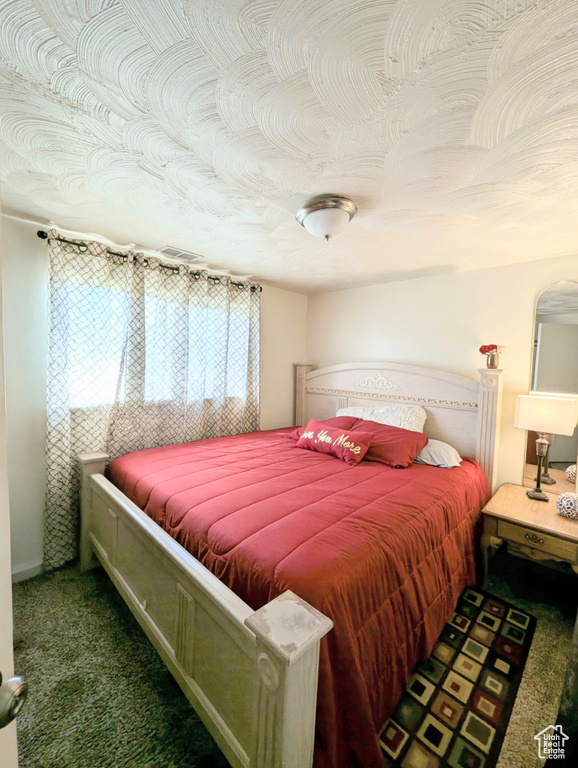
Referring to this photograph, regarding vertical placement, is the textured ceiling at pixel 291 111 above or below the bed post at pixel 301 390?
above

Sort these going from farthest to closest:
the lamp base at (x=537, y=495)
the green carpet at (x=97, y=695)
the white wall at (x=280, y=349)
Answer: the white wall at (x=280, y=349), the lamp base at (x=537, y=495), the green carpet at (x=97, y=695)

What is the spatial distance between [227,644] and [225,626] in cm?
7

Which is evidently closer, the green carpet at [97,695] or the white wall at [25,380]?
the green carpet at [97,695]

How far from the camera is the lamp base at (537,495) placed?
7.11 ft

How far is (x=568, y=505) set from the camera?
76.5 inches

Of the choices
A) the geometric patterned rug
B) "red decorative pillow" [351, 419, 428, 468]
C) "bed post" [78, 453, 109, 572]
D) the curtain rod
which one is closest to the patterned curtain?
the curtain rod

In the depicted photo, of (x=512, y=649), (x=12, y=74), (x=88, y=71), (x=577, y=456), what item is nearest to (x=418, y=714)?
(x=512, y=649)

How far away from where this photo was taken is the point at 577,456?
217cm

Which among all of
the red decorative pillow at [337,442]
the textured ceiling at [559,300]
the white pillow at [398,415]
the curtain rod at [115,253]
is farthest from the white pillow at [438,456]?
the curtain rod at [115,253]

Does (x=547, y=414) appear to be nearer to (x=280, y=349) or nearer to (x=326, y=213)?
(x=326, y=213)

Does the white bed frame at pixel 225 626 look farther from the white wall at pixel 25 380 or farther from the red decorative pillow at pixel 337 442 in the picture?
the red decorative pillow at pixel 337 442

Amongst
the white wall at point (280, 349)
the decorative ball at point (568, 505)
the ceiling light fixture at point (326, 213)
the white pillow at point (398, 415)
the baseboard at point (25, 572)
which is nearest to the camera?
the ceiling light fixture at point (326, 213)

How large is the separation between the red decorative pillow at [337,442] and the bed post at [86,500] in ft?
4.91

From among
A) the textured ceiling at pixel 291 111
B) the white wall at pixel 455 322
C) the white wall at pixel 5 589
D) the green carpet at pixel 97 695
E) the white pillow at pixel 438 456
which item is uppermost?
the textured ceiling at pixel 291 111
